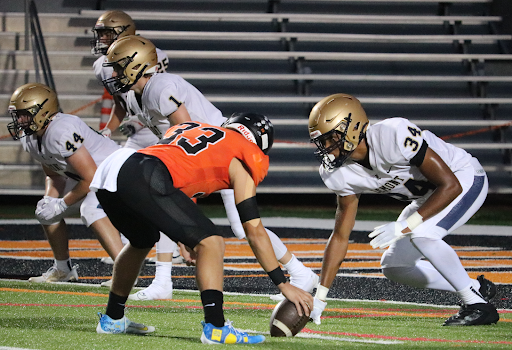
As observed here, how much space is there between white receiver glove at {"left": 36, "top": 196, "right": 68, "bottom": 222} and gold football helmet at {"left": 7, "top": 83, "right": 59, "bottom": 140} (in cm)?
46

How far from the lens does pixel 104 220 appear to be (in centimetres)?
475

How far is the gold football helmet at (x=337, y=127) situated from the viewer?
3600mm

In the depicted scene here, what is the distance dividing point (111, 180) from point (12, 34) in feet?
28.2

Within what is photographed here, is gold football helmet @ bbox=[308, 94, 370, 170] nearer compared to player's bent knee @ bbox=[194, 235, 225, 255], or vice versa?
player's bent knee @ bbox=[194, 235, 225, 255]

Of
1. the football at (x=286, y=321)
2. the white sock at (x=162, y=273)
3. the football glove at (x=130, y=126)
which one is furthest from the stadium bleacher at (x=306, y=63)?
the football at (x=286, y=321)

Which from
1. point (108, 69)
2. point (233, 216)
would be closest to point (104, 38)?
point (108, 69)

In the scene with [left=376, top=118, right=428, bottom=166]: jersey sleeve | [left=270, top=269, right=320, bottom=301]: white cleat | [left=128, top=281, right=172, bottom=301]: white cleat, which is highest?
[left=376, top=118, right=428, bottom=166]: jersey sleeve

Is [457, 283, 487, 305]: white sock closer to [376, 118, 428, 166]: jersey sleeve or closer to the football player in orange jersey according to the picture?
[376, 118, 428, 166]: jersey sleeve

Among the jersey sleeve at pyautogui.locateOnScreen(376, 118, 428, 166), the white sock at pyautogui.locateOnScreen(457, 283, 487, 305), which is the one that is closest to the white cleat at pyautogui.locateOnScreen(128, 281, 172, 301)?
the jersey sleeve at pyautogui.locateOnScreen(376, 118, 428, 166)

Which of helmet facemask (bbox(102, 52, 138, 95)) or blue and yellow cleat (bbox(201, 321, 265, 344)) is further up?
helmet facemask (bbox(102, 52, 138, 95))

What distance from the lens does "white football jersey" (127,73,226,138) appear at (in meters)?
4.61

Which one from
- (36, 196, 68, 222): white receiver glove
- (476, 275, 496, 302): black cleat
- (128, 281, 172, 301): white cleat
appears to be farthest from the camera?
(36, 196, 68, 222): white receiver glove

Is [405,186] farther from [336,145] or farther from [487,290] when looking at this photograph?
[487,290]

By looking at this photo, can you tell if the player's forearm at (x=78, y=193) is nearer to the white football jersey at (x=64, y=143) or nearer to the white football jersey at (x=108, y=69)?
the white football jersey at (x=64, y=143)
